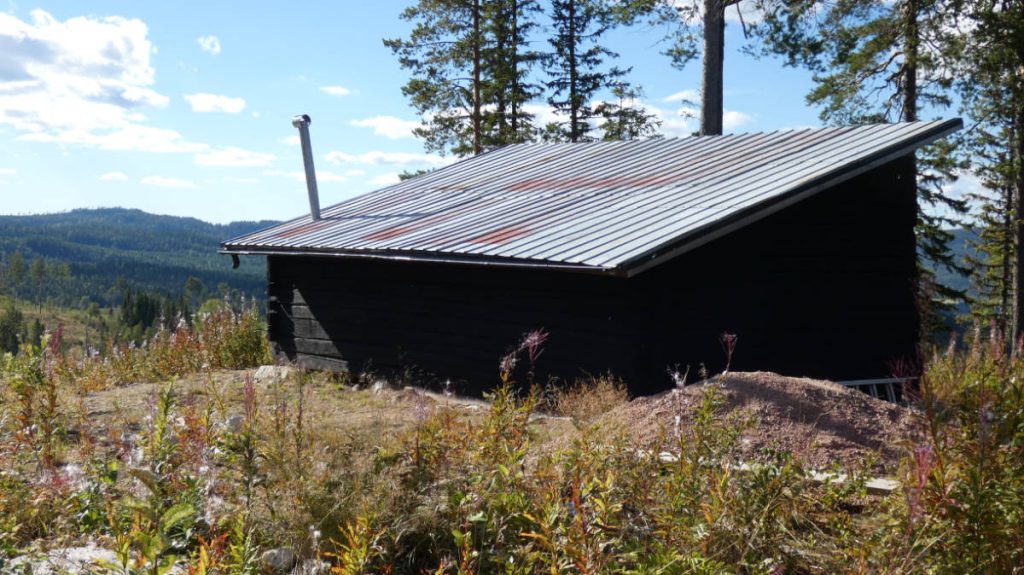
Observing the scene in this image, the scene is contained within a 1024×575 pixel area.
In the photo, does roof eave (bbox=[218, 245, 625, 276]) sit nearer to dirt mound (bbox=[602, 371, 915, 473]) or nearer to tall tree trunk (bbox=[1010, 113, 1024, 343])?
dirt mound (bbox=[602, 371, 915, 473])

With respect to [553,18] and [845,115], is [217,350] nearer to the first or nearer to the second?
[845,115]

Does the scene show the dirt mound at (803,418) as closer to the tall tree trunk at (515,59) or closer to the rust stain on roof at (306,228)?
the rust stain on roof at (306,228)

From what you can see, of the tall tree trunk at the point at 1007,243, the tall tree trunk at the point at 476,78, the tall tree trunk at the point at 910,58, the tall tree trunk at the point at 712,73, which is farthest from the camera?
the tall tree trunk at the point at 1007,243

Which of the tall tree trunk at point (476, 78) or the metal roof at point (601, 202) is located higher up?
the tall tree trunk at point (476, 78)

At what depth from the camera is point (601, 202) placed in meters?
11.7

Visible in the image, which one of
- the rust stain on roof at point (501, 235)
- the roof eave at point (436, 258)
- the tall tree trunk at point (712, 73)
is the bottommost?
the roof eave at point (436, 258)

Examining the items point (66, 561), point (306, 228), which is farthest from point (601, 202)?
point (66, 561)

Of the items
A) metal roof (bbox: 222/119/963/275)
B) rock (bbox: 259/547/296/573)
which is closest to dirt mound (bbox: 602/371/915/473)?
metal roof (bbox: 222/119/963/275)

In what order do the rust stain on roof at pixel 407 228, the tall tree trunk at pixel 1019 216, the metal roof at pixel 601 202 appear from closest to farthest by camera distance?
the metal roof at pixel 601 202 → the rust stain on roof at pixel 407 228 → the tall tree trunk at pixel 1019 216

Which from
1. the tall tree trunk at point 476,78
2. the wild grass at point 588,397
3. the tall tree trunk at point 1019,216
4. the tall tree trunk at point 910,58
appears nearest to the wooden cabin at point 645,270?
the wild grass at point 588,397

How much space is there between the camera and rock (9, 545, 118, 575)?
440cm

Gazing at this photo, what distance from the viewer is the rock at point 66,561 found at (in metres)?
4.40

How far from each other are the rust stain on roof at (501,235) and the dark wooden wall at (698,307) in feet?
1.32

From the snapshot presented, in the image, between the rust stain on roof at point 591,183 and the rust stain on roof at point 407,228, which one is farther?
the rust stain on roof at point 407,228
